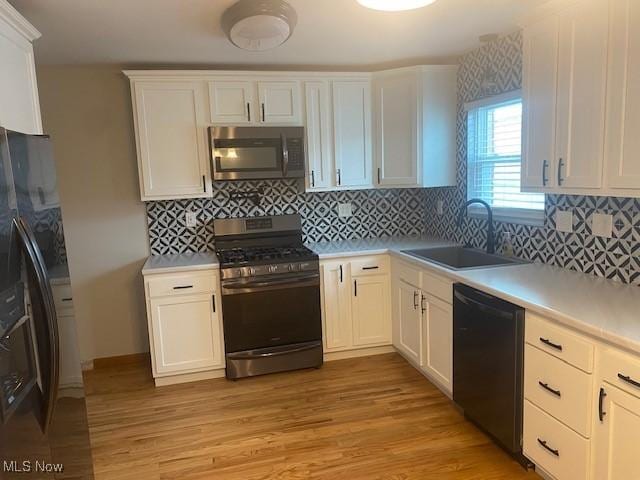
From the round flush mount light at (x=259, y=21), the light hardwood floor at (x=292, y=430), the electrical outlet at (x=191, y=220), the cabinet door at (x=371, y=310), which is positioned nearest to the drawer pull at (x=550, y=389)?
the light hardwood floor at (x=292, y=430)

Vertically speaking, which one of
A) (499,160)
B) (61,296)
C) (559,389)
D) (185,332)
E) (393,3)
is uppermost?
(393,3)

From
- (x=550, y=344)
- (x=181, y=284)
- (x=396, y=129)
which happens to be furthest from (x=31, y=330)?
(x=396, y=129)

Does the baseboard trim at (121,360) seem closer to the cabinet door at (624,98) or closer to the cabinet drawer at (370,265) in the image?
the cabinet drawer at (370,265)

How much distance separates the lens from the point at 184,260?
3578 mm

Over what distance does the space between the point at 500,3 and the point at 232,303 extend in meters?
2.51

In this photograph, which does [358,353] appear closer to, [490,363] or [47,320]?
[490,363]

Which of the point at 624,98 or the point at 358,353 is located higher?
the point at 624,98

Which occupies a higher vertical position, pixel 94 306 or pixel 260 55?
pixel 260 55

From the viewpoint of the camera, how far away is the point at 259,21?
2363 millimetres

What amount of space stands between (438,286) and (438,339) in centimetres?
36

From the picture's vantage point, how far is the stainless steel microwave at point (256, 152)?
352 cm

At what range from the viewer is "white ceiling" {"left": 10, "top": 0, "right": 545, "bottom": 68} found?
2.37m

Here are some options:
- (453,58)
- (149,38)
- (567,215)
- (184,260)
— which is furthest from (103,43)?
(567,215)

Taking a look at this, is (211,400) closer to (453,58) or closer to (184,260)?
(184,260)
